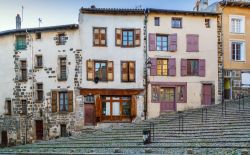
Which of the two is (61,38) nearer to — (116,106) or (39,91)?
(39,91)

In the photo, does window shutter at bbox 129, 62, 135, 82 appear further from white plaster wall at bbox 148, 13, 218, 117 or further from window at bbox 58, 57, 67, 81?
window at bbox 58, 57, 67, 81

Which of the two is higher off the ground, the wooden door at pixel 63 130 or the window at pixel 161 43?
the window at pixel 161 43

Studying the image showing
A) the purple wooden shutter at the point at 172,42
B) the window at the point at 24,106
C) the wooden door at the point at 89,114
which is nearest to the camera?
the wooden door at the point at 89,114

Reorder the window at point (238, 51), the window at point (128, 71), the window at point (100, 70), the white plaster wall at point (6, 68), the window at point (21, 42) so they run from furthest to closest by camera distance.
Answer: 1. the white plaster wall at point (6, 68)
2. the window at point (238, 51)
3. the window at point (21, 42)
4. the window at point (128, 71)
5. the window at point (100, 70)

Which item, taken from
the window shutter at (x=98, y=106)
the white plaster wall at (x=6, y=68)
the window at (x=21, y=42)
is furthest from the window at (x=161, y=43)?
the white plaster wall at (x=6, y=68)

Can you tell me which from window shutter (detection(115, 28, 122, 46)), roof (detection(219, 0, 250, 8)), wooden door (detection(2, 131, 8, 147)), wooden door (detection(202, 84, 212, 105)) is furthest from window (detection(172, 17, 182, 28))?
wooden door (detection(2, 131, 8, 147))

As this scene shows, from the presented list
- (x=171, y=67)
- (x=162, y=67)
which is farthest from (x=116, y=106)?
(x=171, y=67)

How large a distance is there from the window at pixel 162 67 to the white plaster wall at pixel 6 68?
38.2ft

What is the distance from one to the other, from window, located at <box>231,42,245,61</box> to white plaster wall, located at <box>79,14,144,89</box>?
7.61 metres

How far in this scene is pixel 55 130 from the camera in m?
33.6

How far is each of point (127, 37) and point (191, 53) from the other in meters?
5.10

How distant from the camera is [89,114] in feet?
108

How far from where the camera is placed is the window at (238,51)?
3553 centimetres

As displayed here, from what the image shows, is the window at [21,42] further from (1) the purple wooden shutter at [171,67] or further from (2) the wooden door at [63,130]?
(1) the purple wooden shutter at [171,67]
